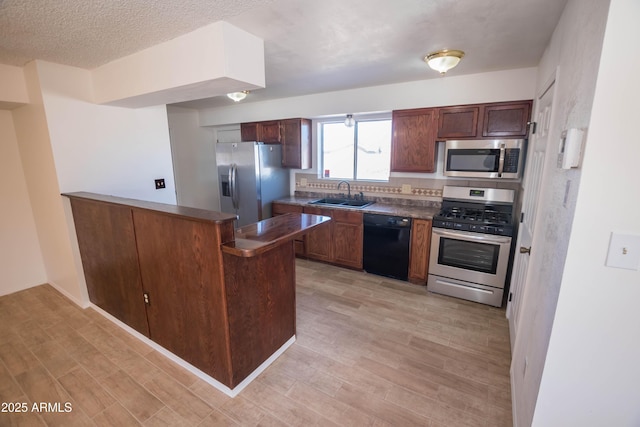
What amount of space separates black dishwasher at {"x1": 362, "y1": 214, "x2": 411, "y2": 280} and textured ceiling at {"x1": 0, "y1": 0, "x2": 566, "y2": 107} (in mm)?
1680

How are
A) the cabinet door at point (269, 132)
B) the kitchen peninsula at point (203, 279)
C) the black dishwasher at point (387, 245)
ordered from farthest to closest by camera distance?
the cabinet door at point (269, 132) < the black dishwasher at point (387, 245) < the kitchen peninsula at point (203, 279)

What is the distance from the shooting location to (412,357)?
2.19 metres

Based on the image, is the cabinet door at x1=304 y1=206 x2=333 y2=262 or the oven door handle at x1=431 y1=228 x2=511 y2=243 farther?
the cabinet door at x1=304 y1=206 x2=333 y2=262

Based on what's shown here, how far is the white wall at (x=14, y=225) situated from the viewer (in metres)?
3.01

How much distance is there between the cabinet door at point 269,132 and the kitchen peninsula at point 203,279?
2309 millimetres

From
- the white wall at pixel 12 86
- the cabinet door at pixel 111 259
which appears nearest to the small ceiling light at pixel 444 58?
the cabinet door at pixel 111 259

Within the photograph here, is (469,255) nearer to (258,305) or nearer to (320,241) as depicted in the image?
(320,241)

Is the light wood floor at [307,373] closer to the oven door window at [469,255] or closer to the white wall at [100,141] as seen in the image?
the oven door window at [469,255]

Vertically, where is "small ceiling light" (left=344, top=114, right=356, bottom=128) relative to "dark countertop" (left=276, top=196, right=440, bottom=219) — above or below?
above

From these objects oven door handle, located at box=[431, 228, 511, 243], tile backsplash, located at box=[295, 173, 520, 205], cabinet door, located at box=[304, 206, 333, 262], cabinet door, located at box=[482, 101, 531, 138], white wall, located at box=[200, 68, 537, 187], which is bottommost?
cabinet door, located at box=[304, 206, 333, 262]

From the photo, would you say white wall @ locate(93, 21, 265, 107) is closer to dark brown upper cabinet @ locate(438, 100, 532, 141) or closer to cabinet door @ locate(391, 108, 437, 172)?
cabinet door @ locate(391, 108, 437, 172)

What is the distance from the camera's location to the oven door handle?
2.74 meters

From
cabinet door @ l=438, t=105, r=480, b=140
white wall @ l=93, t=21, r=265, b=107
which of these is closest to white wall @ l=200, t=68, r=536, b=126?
cabinet door @ l=438, t=105, r=480, b=140

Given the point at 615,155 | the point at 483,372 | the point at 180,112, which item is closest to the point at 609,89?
the point at 615,155
